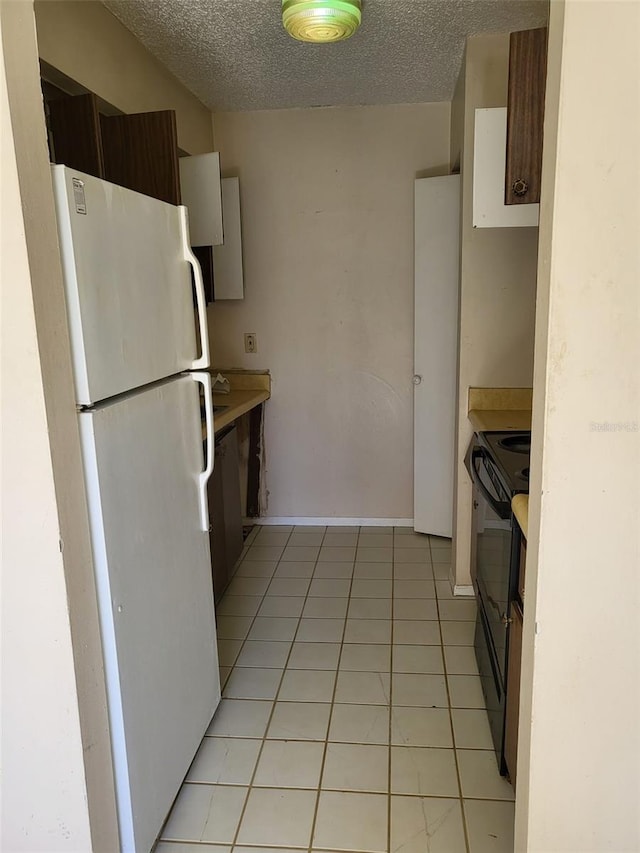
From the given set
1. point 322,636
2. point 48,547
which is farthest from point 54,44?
point 322,636

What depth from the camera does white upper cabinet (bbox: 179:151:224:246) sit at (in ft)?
9.23

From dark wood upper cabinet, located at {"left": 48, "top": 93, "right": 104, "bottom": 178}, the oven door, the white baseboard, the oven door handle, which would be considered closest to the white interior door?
the white baseboard

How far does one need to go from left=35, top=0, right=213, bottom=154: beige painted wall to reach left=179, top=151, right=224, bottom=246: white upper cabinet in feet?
0.80

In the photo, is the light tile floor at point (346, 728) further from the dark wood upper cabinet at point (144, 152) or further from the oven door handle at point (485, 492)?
the dark wood upper cabinet at point (144, 152)

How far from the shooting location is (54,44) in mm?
1909

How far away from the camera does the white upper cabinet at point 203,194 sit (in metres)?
2.81

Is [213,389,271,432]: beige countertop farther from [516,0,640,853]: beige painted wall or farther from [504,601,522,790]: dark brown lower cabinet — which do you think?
[516,0,640,853]: beige painted wall

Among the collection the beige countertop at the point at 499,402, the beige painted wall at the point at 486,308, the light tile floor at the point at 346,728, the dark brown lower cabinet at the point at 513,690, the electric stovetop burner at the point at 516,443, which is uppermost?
the beige painted wall at the point at 486,308

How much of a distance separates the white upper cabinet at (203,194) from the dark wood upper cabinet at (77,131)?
2.67ft

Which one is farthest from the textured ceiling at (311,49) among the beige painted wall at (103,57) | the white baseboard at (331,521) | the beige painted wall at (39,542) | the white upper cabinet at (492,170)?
the white baseboard at (331,521)

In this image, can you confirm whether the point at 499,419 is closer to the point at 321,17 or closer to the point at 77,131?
the point at 321,17

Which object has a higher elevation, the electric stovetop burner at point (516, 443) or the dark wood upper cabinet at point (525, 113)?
the dark wood upper cabinet at point (525, 113)

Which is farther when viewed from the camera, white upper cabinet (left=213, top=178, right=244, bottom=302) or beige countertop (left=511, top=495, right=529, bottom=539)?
white upper cabinet (left=213, top=178, right=244, bottom=302)

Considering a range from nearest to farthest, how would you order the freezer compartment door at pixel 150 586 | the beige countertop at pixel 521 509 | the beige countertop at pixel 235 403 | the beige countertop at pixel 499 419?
the freezer compartment door at pixel 150 586 → the beige countertop at pixel 521 509 → the beige countertop at pixel 499 419 → the beige countertop at pixel 235 403
